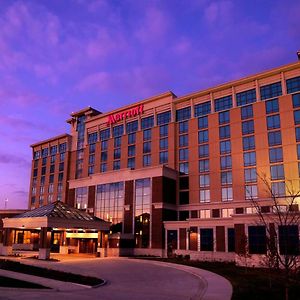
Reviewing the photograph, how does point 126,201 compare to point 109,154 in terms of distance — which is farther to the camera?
point 109,154

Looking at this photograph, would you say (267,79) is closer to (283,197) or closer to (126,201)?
(283,197)

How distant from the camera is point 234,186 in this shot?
67312mm

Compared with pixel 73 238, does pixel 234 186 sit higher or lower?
higher

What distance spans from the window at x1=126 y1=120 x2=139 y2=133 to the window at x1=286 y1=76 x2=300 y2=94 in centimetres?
3243

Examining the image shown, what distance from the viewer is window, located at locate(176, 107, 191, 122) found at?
76438mm

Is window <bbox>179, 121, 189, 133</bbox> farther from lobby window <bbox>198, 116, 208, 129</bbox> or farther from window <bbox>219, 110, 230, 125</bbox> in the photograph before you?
window <bbox>219, 110, 230, 125</bbox>

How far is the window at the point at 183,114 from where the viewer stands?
76438mm

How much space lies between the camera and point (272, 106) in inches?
2586

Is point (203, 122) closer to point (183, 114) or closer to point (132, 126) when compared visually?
point (183, 114)

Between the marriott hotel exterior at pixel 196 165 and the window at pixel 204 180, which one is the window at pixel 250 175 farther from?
the window at pixel 204 180

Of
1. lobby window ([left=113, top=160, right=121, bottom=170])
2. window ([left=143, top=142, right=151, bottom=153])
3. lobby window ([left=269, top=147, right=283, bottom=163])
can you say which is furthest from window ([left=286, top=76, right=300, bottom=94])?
lobby window ([left=113, top=160, right=121, bottom=170])

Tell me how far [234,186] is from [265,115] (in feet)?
44.3

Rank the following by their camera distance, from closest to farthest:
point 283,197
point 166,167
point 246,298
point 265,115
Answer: point 246,298, point 283,197, point 265,115, point 166,167

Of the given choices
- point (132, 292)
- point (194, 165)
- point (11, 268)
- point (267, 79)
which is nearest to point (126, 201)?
point (194, 165)
